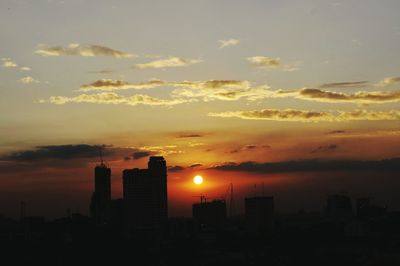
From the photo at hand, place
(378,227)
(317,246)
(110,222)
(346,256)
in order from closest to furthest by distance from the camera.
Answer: (346,256), (317,246), (378,227), (110,222)

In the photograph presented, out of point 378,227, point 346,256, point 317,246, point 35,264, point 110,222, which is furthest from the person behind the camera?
point 110,222

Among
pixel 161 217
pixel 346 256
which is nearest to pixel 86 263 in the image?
pixel 346 256

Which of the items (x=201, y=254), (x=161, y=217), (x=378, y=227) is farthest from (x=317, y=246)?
(x=161, y=217)

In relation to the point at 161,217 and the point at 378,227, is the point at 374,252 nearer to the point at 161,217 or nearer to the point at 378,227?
the point at 378,227

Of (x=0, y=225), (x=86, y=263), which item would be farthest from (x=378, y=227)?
(x=0, y=225)

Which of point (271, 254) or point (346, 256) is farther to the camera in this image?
point (271, 254)

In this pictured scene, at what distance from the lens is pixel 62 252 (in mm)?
109438

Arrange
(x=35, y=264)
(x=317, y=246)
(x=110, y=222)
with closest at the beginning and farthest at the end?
1. (x=35, y=264)
2. (x=317, y=246)
3. (x=110, y=222)

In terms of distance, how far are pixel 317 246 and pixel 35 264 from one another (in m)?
60.9

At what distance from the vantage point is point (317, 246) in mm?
129000

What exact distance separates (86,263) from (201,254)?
24257 millimetres

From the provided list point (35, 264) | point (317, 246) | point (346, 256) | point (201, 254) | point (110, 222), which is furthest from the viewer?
point (110, 222)

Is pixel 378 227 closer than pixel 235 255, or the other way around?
pixel 235 255

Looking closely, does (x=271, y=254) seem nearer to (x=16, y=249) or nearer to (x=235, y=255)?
(x=235, y=255)
